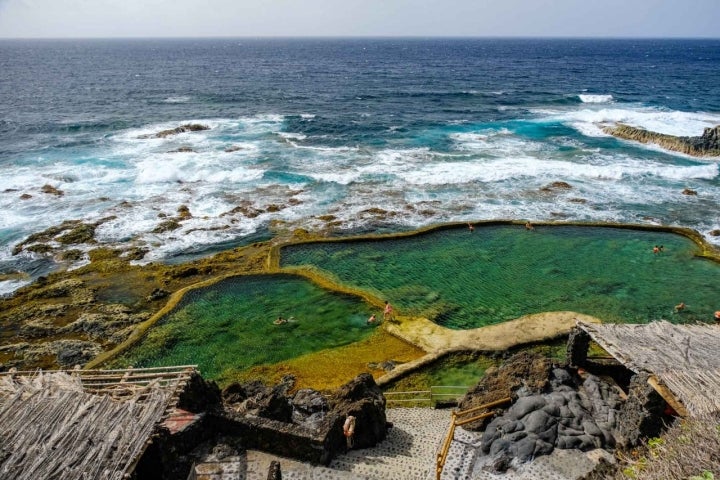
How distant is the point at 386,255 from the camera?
3622cm

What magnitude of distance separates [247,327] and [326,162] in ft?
105

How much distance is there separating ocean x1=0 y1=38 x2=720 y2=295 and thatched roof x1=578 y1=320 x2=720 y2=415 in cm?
2384

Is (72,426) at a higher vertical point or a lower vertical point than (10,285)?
higher

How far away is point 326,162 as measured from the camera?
5697cm

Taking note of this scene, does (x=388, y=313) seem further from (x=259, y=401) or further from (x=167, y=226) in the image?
(x=167, y=226)

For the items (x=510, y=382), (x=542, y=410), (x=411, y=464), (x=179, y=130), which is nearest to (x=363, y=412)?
(x=411, y=464)

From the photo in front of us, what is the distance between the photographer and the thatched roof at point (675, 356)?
581 inches

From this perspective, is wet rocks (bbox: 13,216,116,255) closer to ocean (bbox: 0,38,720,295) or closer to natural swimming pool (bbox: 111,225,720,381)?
ocean (bbox: 0,38,720,295)

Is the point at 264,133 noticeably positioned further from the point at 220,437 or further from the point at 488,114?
the point at 220,437

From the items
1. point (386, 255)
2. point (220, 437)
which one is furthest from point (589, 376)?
point (386, 255)

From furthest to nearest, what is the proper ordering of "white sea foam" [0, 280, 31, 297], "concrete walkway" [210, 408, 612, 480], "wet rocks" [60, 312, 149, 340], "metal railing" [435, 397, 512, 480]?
"white sea foam" [0, 280, 31, 297]
"wet rocks" [60, 312, 149, 340]
"metal railing" [435, 397, 512, 480]
"concrete walkway" [210, 408, 612, 480]

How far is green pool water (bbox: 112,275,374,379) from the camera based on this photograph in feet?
84.8

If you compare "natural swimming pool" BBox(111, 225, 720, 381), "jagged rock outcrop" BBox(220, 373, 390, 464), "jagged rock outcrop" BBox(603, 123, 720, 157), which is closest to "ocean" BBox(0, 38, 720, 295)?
"jagged rock outcrop" BBox(603, 123, 720, 157)

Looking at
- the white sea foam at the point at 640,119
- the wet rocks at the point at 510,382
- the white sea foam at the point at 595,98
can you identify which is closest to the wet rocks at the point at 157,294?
the wet rocks at the point at 510,382
